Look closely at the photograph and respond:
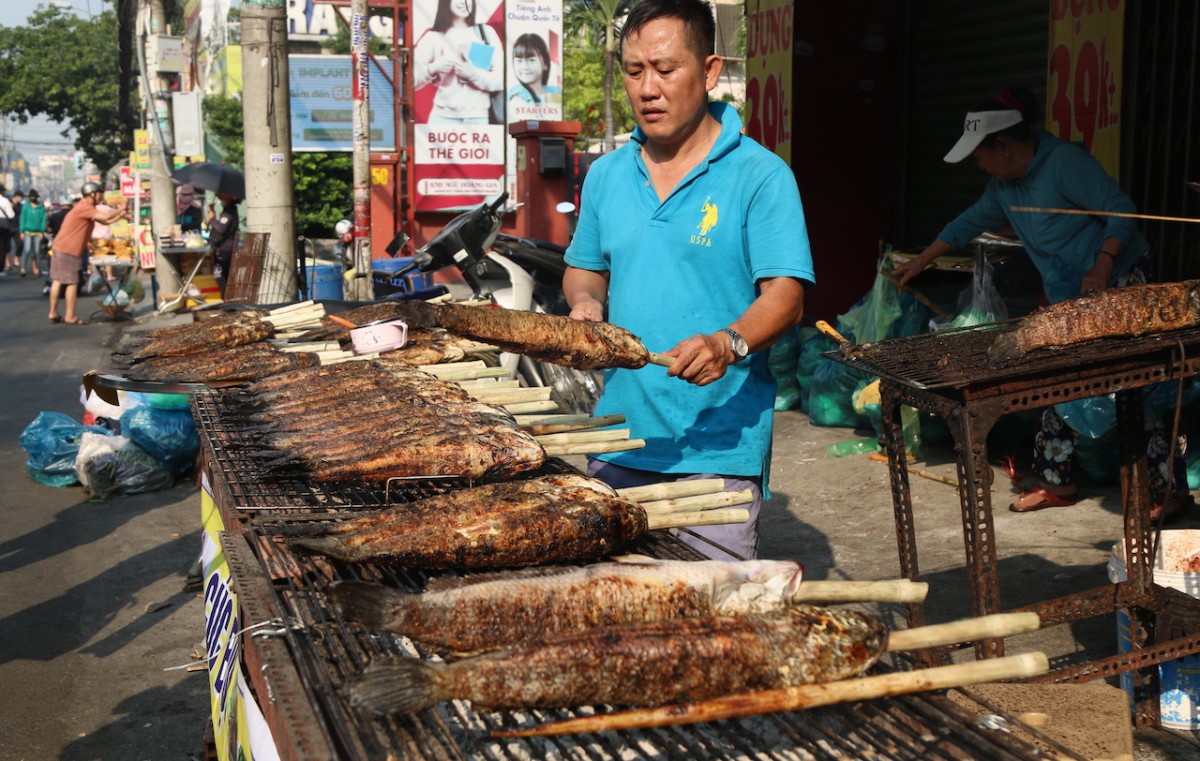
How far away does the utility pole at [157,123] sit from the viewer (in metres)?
20.5

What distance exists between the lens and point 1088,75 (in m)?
7.21

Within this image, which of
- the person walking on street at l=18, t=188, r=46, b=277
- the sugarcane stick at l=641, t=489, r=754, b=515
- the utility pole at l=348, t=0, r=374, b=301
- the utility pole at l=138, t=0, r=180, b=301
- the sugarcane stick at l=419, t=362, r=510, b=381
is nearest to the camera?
→ the sugarcane stick at l=641, t=489, r=754, b=515

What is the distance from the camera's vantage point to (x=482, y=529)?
249 centimetres

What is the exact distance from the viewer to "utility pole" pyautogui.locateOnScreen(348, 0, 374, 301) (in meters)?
15.8

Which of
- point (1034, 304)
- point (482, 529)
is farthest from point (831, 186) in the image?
point (482, 529)

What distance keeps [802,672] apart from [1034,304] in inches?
253

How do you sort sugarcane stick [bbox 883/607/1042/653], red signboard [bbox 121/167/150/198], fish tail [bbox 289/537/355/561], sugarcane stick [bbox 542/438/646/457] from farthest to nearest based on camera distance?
red signboard [bbox 121/167/150/198]
sugarcane stick [bbox 542/438/646/457]
fish tail [bbox 289/537/355/561]
sugarcane stick [bbox 883/607/1042/653]

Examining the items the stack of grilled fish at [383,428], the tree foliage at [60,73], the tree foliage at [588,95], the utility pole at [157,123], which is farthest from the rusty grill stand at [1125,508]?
the tree foliage at [60,73]

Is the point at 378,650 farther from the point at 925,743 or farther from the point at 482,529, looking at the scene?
the point at 925,743

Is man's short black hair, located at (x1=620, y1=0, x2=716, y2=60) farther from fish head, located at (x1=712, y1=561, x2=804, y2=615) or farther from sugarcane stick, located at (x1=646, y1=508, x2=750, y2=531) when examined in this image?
fish head, located at (x1=712, y1=561, x2=804, y2=615)

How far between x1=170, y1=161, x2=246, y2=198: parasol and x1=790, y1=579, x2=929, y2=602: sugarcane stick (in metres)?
15.0

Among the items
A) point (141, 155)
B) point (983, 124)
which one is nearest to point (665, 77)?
point (983, 124)

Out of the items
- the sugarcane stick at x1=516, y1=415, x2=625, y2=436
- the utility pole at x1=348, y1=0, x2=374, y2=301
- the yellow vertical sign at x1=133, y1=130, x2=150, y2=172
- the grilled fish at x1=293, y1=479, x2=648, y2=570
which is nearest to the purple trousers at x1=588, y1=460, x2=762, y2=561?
the sugarcane stick at x1=516, y1=415, x2=625, y2=436

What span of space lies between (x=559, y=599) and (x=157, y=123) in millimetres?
20830
